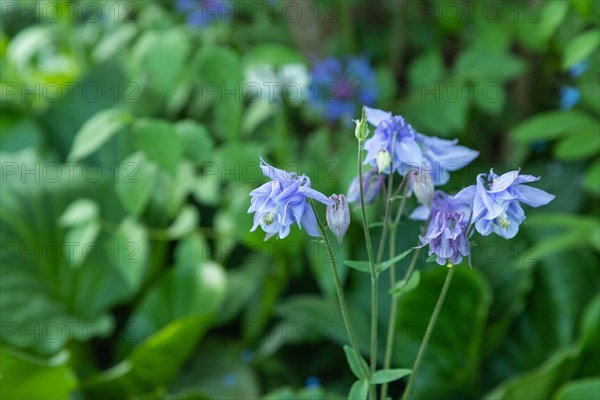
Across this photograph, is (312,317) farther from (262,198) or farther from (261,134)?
(262,198)

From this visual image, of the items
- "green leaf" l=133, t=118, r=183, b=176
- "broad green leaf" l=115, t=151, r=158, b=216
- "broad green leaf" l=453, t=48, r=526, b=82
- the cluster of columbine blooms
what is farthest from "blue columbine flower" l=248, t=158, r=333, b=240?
"broad green leaf" l=453, t=48, r=526, b=82

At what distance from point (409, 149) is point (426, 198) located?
2.7 inches

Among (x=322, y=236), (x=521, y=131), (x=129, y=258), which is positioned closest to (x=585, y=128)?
(x=521, y=131)

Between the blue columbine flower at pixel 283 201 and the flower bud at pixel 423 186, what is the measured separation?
13 cm

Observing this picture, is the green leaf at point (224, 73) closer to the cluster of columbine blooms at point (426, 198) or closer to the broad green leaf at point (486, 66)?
the broad green leaf at point (486, 66)

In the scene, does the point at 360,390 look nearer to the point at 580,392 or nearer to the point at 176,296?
the point at 580,392

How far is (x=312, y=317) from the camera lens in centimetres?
183

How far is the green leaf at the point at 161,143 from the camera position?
1.58 m

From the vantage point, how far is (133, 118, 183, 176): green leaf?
1579mm

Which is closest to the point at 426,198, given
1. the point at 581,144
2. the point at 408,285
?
the point at 408,285

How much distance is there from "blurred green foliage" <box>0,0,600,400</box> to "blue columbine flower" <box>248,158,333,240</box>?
23.4 inches

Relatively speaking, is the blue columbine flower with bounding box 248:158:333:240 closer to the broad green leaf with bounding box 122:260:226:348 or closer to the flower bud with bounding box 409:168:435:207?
the flower bud with bounding box 409:168:435:207

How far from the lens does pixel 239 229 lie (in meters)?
1.75

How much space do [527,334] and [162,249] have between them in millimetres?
1026
